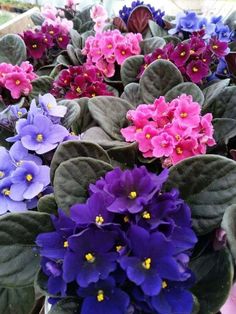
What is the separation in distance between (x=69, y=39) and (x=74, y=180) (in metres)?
0.84

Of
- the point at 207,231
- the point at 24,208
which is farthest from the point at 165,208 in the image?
the point at 24,208

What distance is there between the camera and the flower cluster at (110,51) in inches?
43.4

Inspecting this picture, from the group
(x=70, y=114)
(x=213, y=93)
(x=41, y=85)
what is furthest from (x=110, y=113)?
(x=41, y=85)

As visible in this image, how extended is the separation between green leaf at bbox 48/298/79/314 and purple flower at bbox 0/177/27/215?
175 millimetres

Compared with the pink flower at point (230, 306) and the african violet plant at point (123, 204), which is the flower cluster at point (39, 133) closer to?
the african violet plant at point (123, 204)

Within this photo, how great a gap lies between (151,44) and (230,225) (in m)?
0.73

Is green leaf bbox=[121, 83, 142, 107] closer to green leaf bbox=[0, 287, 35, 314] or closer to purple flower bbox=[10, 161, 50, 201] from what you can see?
purple flower bbox=[10, 161, 50, 201]

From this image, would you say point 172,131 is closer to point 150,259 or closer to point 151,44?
point 150,259

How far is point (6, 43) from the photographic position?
1.22 m

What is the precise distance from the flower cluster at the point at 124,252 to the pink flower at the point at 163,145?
193 mm

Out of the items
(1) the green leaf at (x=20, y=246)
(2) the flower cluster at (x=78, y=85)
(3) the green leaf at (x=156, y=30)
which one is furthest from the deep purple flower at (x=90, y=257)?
(3) the green leaf at (x=156, y=30)

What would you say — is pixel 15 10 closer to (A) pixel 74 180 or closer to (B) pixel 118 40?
(B) pixel 118 40

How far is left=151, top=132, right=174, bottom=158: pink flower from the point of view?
71cm

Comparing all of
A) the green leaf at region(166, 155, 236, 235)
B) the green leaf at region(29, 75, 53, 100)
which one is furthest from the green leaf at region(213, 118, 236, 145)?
the green leaf at region(29, 75, 53, 100)
